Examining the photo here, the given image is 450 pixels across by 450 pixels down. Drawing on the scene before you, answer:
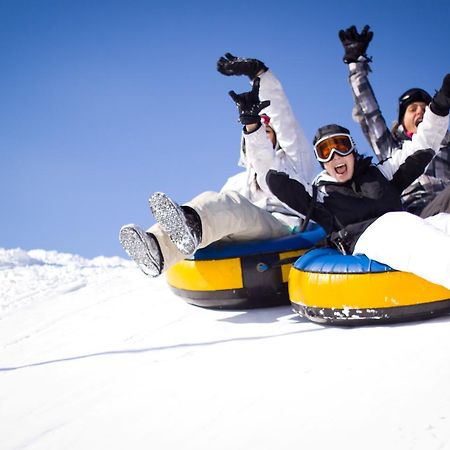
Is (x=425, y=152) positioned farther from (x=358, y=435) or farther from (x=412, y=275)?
(x=358, y=435)

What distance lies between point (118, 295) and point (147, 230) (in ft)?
6.25

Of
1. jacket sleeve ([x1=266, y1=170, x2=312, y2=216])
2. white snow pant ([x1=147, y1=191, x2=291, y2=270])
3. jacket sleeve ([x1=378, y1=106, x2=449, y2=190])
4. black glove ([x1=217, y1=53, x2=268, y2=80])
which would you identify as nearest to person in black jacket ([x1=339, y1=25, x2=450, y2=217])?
jacket sleeve ([x1=378, y1=106, x2=449, y2=190])

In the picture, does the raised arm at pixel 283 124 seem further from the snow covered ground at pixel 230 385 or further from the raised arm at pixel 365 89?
the snow covered ground at pixel 230 385

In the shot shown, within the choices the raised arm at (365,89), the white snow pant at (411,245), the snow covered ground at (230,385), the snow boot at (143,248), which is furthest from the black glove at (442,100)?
the snow boot at (143,248)

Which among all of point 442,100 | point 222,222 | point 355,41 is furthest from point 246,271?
point 355,41

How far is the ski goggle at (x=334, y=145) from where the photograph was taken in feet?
9.46

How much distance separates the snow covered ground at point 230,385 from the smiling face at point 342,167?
34.3 inches

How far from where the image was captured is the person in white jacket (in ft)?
9.10

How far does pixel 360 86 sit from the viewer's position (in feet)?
13.8

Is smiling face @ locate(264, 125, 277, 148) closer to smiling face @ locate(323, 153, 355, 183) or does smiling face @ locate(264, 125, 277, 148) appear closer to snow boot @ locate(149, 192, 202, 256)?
smiling face @ locate(323, 153, 355, 183)

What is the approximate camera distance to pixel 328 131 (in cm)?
293

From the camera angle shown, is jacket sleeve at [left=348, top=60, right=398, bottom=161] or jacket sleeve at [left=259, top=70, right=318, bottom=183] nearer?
jacket sleeve at [left=259, top=70, right=318, bottom=183]

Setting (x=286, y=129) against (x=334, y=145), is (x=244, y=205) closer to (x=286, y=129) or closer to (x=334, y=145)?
(x=334, y=145)

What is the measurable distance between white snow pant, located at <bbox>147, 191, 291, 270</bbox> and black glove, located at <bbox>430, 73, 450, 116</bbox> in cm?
122
